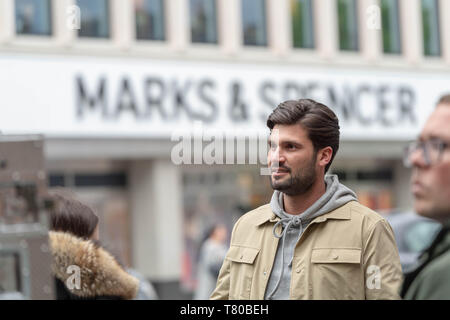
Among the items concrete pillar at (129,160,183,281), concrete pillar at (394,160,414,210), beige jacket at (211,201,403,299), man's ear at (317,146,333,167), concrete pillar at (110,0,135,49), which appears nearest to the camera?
beige jacket at (211,201,403,299)

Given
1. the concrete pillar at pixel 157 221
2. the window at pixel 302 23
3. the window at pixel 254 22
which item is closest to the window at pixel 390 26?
the window at pixel 302 23

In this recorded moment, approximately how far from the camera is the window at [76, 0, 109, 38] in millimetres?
16170

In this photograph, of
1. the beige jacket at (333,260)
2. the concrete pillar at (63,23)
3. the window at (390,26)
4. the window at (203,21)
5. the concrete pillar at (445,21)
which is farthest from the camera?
the concrete pillar at (445,21)

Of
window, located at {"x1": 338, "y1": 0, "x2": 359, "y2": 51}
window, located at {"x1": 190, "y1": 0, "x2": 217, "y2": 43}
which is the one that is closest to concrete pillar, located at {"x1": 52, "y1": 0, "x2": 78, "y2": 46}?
window, located at {"x1": 190, "y1": 0, "x2": 217, "y2": 43}

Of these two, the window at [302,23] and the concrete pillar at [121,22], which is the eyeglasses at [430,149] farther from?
the window at [302,23]

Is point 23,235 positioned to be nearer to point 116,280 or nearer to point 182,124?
point 116,280

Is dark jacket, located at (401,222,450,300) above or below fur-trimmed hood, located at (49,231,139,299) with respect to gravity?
above

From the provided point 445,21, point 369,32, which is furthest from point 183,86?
point 445,21

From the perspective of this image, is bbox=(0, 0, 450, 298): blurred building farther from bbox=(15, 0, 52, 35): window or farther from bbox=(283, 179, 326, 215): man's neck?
bbox=(283, 179, 326, 215): man's neck

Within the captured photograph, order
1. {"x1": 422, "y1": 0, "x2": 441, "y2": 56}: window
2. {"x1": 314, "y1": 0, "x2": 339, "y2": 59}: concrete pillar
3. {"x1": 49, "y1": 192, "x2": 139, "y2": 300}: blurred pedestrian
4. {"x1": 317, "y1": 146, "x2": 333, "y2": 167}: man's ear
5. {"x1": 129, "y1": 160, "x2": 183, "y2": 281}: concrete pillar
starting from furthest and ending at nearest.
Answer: {"x1": 422, "y1": 0, "x2": 441, "y2": 56}: window, {"x1": 314, "y1": 0, "x2": 339, "y2": 59}: concrete pillar, {"x1": 129, "y1": 160, "x2": 183, "y2": 281}: concrete pillar, {"x1": 49, "y1": 192, "x2": 139, "y2": 300}: blurred pedestrian, {"x1": 317, "y1": 146, "x2": 333, "y2": 167}: man's ear

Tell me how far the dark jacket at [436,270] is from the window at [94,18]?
14.8 metres

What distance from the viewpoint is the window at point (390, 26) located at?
18.8m

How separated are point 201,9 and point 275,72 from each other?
6.08 ft

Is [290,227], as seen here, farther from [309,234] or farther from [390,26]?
[390,26]
